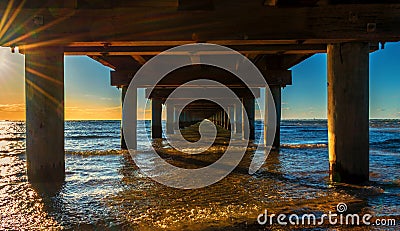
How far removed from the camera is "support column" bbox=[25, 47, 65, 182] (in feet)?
20.8

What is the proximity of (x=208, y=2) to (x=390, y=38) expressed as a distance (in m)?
3.04

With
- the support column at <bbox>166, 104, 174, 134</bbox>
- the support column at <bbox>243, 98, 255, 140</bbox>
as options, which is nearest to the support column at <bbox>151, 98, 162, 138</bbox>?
the support column at <bbox>243, 98, 255, 140</bbox>

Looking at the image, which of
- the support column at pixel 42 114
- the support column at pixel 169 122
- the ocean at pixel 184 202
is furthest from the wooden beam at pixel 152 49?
the support column at pixel 169 122

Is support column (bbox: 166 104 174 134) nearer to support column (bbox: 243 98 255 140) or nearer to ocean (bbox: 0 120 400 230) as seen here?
support column (bbox: 243 98 255 140)

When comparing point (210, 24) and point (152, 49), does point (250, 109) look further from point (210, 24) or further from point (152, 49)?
point (210, 24)

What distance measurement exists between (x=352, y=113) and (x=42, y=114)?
5.24m

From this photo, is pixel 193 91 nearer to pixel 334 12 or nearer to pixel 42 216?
pixel 334 12

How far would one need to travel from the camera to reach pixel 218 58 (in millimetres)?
11281

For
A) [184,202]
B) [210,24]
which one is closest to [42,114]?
[184,202]

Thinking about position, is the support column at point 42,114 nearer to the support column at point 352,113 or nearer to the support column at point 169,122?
the support column at point 352,113

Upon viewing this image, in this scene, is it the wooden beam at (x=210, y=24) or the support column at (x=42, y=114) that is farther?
the support column at (x=42, y=114)

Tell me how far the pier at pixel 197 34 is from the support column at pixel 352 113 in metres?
0.02

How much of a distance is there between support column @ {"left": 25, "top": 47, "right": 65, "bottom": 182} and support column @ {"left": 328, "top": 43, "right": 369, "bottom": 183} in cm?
486

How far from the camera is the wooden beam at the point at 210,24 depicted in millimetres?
6078
